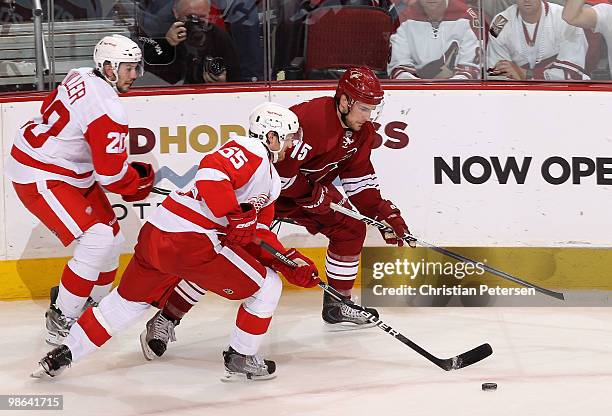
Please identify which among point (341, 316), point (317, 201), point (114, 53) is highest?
point (114, 53)

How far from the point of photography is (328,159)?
4590mm

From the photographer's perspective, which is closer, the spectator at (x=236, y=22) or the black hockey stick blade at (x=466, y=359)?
the black hockey stick blade at (x=466, y=359)

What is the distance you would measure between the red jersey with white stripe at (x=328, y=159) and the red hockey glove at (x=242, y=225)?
658 millimetres

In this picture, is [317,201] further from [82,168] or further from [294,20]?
[294,20]

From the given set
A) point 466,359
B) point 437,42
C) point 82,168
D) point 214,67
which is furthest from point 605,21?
point 82,168

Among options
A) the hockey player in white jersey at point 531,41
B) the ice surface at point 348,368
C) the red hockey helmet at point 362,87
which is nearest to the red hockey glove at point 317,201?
the red hockey helmet at point 362,87

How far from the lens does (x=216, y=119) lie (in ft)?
17.3

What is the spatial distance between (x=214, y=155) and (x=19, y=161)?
1096mm

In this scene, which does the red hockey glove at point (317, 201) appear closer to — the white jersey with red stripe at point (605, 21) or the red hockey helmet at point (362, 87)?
the red hockey helmet at point (362, 87)

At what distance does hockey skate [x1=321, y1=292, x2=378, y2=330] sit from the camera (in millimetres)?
4816

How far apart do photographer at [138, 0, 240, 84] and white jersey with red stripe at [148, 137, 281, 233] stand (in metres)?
1.50

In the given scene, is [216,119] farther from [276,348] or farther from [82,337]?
[82,337]

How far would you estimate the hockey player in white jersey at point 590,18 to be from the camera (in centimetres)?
529

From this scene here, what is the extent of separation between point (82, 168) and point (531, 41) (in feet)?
7.11
